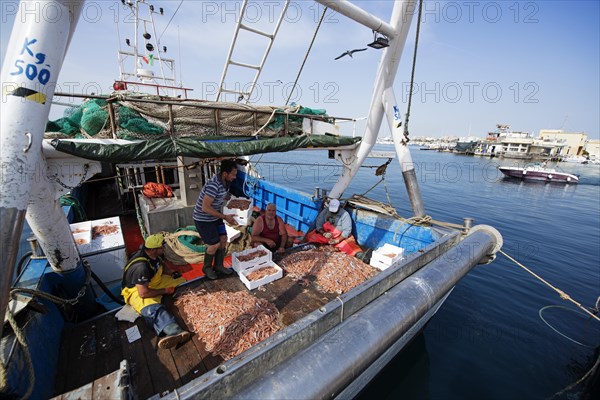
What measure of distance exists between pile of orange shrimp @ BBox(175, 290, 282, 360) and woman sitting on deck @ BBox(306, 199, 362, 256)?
9.34ft

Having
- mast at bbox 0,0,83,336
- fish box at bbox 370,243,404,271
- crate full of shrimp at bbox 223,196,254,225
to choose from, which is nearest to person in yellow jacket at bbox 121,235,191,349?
mast at bbox 0,0,83,336

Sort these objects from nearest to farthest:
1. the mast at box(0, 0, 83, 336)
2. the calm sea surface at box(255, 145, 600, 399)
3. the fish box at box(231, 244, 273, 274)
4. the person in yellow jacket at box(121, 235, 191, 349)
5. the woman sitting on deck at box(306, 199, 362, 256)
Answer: the mast at box(0, 0, 83, 336), the person in yellow jacket at box(121, 235, 191, 349), the calm sea surface at box(255, 145, 600, 399), the fish box at box(231, 244, 273, 274), the woman sitting on deck at box(306, 199, 362, 256)

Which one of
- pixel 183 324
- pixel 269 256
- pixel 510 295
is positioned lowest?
pixel 510 295

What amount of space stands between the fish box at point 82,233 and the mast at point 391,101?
6375mm

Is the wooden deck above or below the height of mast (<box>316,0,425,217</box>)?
below

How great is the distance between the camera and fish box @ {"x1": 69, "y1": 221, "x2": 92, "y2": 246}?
5.39m

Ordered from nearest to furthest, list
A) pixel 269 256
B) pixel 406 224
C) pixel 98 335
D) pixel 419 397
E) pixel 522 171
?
pixel 98 335
pixel 419 397
pixel 269 256
pixel 406 224
pixel 522 171

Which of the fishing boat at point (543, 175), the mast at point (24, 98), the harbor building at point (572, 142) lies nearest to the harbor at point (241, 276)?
the mast at point (24, 98)

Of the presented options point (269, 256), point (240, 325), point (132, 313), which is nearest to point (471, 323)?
point (269, 256)

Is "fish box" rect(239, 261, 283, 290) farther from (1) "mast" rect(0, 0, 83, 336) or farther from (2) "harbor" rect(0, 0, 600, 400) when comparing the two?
(1) "mast" rect(0, 0, 83, 336)

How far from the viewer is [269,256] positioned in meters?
5.41

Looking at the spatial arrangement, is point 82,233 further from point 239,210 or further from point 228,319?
point 228,319

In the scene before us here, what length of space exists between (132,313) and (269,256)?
8.30 feet

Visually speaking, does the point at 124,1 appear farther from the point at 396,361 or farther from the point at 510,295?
the point at 510,295
